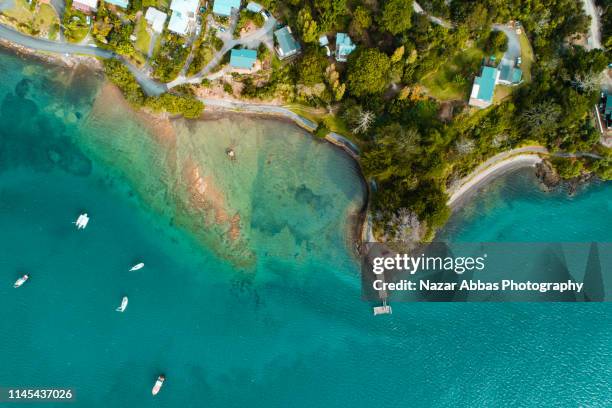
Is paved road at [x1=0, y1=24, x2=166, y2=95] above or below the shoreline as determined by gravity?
above

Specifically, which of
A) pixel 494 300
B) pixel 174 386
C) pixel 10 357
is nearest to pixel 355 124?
pixel 494 300

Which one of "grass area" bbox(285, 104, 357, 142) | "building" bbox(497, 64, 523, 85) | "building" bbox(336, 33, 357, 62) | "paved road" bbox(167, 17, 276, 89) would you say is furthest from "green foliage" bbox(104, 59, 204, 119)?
"building" bbox(497, 64, 523, 85)

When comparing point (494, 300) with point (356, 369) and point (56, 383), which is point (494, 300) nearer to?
point (356, 369)

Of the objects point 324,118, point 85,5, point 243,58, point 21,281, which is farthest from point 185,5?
point 21,281

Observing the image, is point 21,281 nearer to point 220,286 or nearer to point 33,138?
point 33,138

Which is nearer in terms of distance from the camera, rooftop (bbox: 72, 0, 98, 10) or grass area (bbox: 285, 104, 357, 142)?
rooftop (bbox: 72, 0, 98, 10)

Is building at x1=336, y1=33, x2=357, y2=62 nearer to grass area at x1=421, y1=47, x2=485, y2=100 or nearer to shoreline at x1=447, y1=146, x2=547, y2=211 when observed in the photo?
grass area at x1=421, y1=47, x2=485, y2=100
